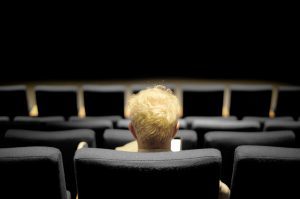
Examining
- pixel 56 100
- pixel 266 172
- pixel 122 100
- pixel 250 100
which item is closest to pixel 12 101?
pixel 56 100

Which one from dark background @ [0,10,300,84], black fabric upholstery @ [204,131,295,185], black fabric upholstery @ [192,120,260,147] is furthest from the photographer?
dark background @ [0,10,300,84]

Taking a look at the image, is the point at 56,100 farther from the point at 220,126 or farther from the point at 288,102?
the point at 288,102

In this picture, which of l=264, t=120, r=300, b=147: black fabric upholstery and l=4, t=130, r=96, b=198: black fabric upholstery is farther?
l=264, t=120, r=300, b=147: black fabric upholstery

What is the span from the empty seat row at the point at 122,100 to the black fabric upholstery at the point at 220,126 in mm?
1059

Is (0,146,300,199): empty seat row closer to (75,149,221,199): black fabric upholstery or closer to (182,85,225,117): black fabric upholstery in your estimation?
(75,149,221,199): black fabric upholstery

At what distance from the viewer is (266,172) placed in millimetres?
852

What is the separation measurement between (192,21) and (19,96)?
3.89 meters

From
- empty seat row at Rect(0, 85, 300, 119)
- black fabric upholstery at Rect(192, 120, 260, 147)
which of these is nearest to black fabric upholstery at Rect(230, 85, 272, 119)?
empty seat row at Rect(0, 85, 300, 119)

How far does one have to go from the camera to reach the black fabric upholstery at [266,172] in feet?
2.75

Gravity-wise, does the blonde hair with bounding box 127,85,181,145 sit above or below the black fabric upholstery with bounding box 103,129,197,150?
above

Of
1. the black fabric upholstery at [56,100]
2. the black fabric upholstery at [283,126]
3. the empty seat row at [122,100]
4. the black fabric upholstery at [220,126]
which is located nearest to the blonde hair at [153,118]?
the black fabric upholstery at [220,126]

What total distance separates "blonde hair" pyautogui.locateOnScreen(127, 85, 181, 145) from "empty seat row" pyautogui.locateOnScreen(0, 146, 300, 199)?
9 cm

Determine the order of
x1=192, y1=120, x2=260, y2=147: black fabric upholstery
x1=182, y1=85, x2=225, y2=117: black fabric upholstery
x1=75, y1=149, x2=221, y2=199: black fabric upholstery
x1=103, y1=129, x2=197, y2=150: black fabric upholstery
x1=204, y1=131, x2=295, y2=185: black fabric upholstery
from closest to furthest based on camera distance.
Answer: x1=75, y1=149, x2=221, y2=199: black fabric upholstery, x1=204, y1=131, x2=295, y2=185: black fabric upholstery, x1=103, y1=129, x2=197, y2=150: black fabric upholstery, x1=192, y1=120, x2=260, y2=147: black fabric upholstery, x1=182, y1=85, x2=225, y2=117: black fabric upholstery

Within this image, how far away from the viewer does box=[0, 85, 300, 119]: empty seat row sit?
266 centimetres
